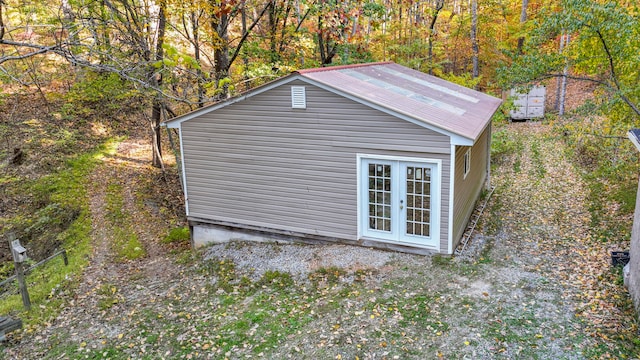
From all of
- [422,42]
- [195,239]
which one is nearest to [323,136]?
[195,239]

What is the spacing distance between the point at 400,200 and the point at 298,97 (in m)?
2.97

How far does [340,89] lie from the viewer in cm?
859

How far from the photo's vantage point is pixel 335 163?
9156mm

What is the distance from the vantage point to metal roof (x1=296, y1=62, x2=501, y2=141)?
27.6ft

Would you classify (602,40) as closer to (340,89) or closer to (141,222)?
(340,89)

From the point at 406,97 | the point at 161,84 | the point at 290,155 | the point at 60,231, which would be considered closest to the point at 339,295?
the point at 290,155

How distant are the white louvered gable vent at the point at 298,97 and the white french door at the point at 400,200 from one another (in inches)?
67.0

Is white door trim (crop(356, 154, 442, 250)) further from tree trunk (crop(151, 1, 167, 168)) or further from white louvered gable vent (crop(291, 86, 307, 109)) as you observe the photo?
tree trunk (crop(151, 1, 167, 168))

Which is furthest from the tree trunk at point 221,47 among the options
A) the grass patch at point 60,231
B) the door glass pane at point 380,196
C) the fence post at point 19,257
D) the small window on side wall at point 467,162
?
the small window on side wall at point 467,162

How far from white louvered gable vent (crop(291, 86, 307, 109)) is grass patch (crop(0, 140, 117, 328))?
243 inches

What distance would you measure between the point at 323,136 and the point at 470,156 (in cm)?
366

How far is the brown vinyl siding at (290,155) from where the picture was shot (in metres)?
8.56

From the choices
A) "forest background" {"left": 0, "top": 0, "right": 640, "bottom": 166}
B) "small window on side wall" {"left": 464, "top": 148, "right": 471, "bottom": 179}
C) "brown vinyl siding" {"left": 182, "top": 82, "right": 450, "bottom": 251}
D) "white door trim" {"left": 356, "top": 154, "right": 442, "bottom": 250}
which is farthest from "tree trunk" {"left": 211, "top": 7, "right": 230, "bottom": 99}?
"small window on side wall" {"left": 464, "top": 148, "right": 471, "bottom": 179}

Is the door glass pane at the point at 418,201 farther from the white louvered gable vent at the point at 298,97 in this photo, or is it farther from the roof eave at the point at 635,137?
the roof eave at the point at 635,137
